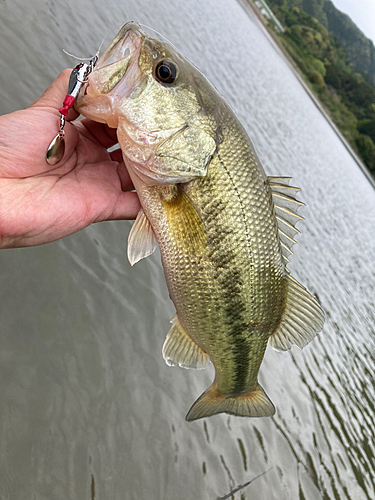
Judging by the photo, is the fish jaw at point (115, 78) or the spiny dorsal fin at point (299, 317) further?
Answer: the spiny dorsal fin at point (299, 317)

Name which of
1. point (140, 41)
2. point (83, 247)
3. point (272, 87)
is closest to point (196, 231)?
point (140, 41)

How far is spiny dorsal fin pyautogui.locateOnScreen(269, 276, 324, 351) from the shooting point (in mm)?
2289

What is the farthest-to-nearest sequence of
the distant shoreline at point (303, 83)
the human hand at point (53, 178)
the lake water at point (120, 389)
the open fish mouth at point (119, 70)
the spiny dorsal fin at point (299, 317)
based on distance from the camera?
the distant shoreline at point (303, 83) < the lake water at point (120, 389) < the spiny dorsal fin at point (299, 317) < the human hand at point (53, 178) < the open fish mouth at point (119, 70)

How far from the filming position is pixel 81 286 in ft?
13.6

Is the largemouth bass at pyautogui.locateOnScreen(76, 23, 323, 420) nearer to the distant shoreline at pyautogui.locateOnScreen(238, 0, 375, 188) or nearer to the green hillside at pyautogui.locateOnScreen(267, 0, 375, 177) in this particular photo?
the distant shoreline at pyautogui.locateOnScreen(238, 0, 375, 188)

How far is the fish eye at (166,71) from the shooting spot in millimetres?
1888

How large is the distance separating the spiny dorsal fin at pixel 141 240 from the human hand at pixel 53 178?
47cm

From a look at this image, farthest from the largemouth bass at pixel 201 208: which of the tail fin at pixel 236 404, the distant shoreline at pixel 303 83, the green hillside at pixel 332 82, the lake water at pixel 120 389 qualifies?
the green hillside at pixel 332 82

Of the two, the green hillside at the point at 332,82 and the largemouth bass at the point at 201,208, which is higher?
the green hillside at the point at 332,82

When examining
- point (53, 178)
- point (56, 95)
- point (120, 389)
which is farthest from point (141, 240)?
point (120, 389)

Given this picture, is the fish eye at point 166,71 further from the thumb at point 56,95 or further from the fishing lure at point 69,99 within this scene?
the thumb at point 56,95

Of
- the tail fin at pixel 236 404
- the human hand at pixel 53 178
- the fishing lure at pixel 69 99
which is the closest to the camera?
the fishing lure at pixel 69 99

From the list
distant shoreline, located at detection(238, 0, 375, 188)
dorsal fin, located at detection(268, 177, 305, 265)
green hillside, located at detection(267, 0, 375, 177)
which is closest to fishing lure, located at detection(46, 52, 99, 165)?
dorsal fin, located at detection(268, 177, 305, 265)

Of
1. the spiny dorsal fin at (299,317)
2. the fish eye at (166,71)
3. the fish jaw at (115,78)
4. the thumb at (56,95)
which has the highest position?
the fish eye at (166,71)
